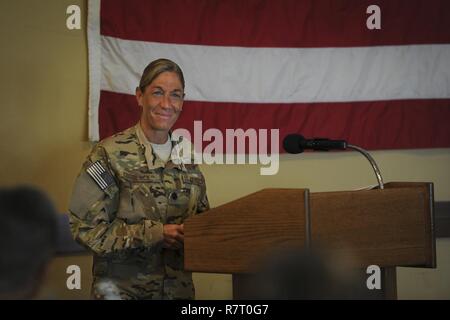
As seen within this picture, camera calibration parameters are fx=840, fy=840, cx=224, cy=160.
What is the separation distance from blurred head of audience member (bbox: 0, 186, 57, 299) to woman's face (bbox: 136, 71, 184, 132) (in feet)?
5.62

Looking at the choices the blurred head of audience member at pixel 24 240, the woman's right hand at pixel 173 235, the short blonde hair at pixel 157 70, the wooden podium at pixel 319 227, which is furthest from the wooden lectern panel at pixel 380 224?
the blurred head of audience member at pixel 24 240

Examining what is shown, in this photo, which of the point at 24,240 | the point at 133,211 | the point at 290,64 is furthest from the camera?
the point at 290,64

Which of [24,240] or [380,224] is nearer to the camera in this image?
[24,240]

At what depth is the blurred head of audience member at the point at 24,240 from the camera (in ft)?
3.90

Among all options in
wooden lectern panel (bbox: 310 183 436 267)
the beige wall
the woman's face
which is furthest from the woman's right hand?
the beige wall

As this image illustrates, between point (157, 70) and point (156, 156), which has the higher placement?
point (157, 70)

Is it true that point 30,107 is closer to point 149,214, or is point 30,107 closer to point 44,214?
point 149,214

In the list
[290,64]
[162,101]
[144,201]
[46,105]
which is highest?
[290,64]

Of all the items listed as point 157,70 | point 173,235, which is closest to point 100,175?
point 173,235

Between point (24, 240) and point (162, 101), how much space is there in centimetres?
177

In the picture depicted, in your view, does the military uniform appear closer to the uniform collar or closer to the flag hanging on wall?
the uniform collar

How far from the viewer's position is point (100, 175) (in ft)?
9.20

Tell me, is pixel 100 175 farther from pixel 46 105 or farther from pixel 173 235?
pixel 46 105

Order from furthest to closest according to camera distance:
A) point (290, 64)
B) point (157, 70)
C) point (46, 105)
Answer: point (290, 64) < point (46, 105) < point (157, 70)
